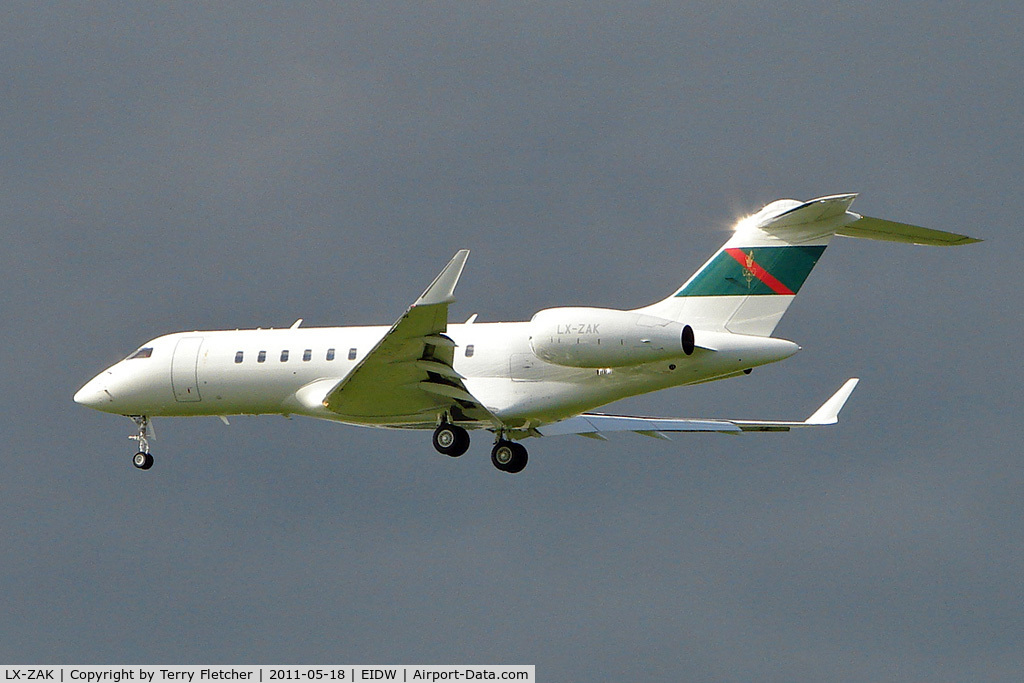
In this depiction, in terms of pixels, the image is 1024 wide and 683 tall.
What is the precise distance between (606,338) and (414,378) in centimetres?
410

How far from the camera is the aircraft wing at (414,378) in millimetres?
25719

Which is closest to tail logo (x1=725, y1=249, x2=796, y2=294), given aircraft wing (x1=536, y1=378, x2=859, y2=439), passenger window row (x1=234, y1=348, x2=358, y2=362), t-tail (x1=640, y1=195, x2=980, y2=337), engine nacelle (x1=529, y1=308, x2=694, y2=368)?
t-tail (x1=640, y1=195, x2=980, y2=337)

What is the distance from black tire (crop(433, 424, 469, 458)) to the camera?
93.8 feet

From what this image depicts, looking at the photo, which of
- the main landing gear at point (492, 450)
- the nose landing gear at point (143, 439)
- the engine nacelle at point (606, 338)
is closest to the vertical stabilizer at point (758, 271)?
the engine nacelle at point (606, 338)

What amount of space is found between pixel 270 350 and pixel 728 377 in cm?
982

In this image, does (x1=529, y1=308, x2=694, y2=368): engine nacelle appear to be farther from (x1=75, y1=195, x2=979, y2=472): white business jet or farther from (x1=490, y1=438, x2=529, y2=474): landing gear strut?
(x1=490, y1=438, x2=529, y2=474): landing gear strut

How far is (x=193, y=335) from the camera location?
3203cm

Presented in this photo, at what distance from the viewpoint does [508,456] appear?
97.5ft

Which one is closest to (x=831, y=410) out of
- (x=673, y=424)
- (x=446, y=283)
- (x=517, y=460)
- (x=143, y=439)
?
(x=673, y=424)

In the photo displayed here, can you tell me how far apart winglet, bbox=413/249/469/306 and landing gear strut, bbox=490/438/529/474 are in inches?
213

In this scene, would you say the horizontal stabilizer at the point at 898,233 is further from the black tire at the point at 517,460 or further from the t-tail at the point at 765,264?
the black tire at the point at 517,460

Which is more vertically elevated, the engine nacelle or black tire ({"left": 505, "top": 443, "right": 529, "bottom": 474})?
the engine nacelle

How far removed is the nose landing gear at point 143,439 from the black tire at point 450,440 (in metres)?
7.66

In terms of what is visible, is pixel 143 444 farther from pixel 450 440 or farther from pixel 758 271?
pixel 758 271
